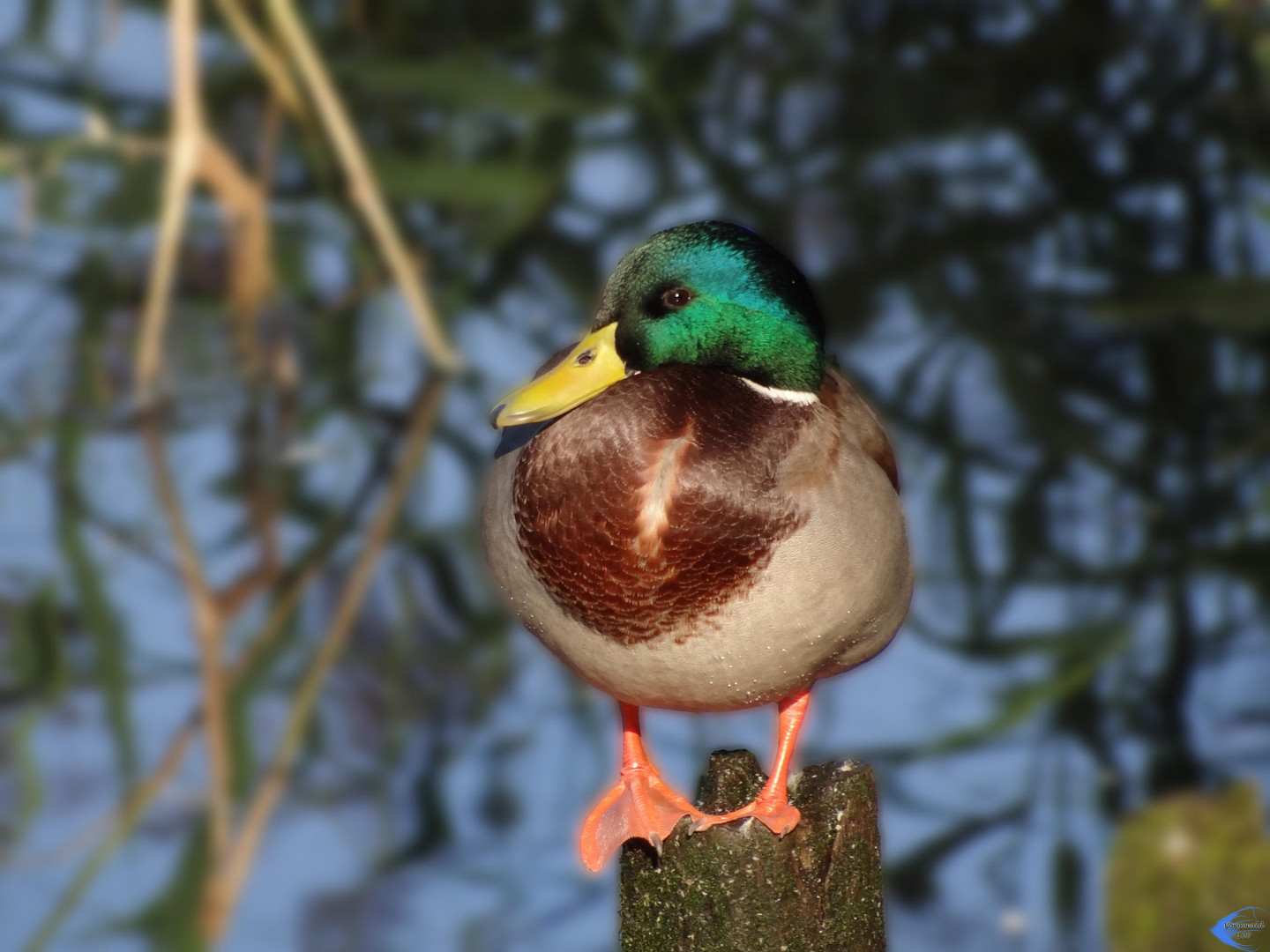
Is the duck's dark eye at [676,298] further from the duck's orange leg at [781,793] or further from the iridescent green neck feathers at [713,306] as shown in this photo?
the duck's orange leg at [781,793]

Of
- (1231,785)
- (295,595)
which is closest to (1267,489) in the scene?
(1231,785)

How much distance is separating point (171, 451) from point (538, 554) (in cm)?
238

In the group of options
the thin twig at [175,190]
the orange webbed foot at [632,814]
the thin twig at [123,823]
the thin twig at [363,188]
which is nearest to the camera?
the orange webbed foot at [632,814]

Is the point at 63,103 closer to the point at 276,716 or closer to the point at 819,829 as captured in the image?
the point at 276,716

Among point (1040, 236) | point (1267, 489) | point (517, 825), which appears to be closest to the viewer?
point (517, 825)

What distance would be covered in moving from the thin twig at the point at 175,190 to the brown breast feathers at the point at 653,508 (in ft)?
7.13

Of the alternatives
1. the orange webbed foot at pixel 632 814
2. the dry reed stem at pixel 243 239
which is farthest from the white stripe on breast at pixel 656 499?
the dry reed stem at pixel 243 239

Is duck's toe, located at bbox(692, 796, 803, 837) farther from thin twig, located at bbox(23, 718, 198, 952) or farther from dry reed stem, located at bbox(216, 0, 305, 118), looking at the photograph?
dry reed stem, located at bbox(216, 0, 305, 118)

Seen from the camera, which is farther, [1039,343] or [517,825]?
[1039,343]

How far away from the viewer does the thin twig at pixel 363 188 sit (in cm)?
299

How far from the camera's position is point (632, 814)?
99 cm

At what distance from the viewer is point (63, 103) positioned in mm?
3727

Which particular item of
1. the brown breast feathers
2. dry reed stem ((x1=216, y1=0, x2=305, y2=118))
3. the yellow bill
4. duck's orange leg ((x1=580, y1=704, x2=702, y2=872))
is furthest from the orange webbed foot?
dry reed stem ((x1=216, y1=0, x2=305, y2=118))

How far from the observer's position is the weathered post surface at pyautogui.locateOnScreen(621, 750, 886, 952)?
95 cm
